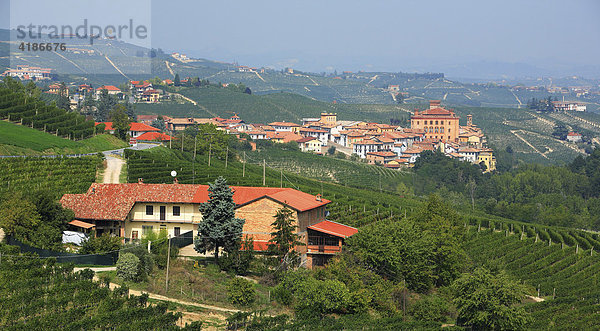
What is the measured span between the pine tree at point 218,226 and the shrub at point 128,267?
5.74 meters

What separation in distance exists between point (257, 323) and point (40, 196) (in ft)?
52.8

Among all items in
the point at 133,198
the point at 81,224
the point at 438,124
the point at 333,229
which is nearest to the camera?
the point at 81,224

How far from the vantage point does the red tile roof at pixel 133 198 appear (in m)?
41.5

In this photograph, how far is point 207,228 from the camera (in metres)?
38.0

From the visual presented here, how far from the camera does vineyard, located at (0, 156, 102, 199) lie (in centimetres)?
4495

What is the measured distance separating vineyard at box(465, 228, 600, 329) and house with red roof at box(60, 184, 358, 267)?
452 inches

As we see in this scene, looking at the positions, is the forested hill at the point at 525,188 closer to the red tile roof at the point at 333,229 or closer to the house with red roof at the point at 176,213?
the red tile roof at the point at 333,229

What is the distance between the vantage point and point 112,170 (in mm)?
54188

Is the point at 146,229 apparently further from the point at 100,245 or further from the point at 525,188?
the point at 525,188

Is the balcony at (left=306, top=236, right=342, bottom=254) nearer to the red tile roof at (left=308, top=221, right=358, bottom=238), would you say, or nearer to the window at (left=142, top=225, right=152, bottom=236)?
the red tile roof at (left=308, top=221, right=358, bottom=238)

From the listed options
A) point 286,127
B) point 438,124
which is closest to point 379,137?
point 286,127

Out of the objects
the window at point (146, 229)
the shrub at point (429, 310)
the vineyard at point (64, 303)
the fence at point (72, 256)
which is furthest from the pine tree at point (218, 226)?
the shrub at point (429, 310)

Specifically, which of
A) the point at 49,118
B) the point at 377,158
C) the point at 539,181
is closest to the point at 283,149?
the point at 377,158

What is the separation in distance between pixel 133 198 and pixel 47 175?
8.68m
